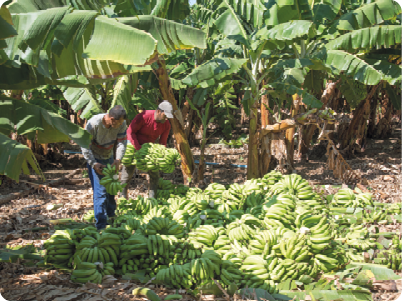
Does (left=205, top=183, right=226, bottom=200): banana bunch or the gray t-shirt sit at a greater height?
the gray t-shirt

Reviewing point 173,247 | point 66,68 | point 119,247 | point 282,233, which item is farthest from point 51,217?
point 282,233

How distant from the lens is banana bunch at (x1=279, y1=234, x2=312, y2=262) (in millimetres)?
3057

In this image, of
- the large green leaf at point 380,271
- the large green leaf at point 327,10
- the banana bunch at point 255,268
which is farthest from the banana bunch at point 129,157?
the large green leaf at point 327,10

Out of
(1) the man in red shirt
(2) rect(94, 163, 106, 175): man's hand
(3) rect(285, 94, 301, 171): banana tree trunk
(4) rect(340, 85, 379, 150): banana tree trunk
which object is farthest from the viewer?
(4) rect(340, 85, 379, 150): banana tree trunk

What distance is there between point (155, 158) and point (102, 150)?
782mm

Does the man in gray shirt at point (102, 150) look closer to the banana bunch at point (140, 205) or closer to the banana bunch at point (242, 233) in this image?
the banana bunch at point (140, 205)

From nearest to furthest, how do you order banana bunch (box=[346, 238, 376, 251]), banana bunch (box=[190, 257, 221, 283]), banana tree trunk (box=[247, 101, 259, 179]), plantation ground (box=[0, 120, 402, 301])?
plantation ground (box=[0, 120, 402, 301]) → banana bunch (box=[190, 257, 221, 283]) → banana bunch (box=[346, 238, 376, 251]) → banana tree trunk (box=[247, 101, 259, 179])

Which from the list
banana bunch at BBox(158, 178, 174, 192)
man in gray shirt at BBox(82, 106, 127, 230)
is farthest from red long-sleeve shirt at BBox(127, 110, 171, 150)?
man in gray shirt at BBox(82, 106, 127, 230)

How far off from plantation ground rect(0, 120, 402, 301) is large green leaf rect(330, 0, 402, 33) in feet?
9.71

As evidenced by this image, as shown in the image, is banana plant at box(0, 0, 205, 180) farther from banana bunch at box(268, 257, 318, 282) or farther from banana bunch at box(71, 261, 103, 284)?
banana bunch at box(268, 257, 318, 282)

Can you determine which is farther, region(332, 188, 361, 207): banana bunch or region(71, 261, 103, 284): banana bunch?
region(332, 188, 361, 207): banana bunch

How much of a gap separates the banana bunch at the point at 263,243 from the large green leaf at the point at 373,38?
14.0ft

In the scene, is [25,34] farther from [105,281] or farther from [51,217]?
[51,217]

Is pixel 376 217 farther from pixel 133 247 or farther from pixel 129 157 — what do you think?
pixel 129 157
